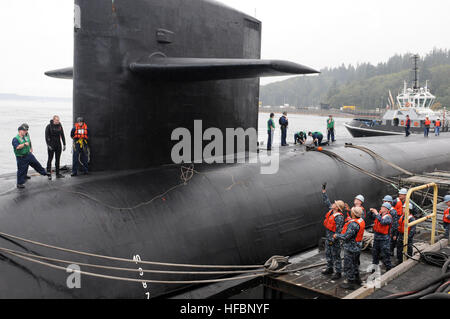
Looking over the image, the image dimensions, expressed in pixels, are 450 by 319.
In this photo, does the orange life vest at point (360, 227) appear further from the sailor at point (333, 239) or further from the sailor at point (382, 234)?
the sailor at point (382, 234)

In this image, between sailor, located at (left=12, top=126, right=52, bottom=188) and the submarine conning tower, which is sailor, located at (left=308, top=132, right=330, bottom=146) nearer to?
the submarine conning tower

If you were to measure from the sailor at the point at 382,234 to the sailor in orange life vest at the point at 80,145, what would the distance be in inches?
183

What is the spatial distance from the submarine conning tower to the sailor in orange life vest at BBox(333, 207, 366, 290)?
2286 millimetres

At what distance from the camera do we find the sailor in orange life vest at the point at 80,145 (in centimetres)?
671

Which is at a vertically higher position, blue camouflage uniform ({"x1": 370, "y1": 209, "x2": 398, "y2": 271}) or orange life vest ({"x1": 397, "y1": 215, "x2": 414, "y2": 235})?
orange life vest ({"x1": 397, "y1": 215, "x2": 414, "y2": 235})

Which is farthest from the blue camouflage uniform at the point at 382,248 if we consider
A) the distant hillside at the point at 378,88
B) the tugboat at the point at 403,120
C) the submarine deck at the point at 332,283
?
the distant hillside at the point at 378,88

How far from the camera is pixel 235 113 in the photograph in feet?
29.5

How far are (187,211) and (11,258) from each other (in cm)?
262

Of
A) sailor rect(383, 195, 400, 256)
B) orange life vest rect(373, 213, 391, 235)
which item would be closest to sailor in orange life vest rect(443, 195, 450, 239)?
sailor rect(383, 195, 400, 256)

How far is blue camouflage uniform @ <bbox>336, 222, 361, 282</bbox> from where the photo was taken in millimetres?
5938

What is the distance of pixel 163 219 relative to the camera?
627 cm

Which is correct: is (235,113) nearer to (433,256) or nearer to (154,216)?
(154,216)
